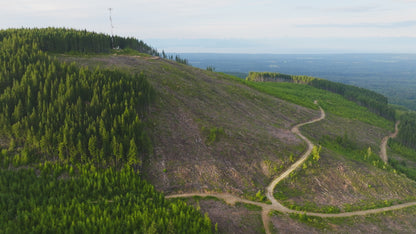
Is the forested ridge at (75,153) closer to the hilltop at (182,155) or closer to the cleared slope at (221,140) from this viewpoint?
the hilltop at (182,155)

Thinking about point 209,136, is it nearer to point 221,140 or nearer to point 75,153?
point 221,140

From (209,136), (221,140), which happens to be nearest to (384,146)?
(221,140)

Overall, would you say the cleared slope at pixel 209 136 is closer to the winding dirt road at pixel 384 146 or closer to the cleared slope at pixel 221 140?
the cleared slope at pixel 221 140

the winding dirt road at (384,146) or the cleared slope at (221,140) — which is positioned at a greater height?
the cleared slope at (221,140)

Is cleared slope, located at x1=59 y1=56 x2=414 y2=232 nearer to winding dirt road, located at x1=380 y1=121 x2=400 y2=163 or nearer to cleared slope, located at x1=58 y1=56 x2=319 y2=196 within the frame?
cleared slope, located at x1=58 y1=56 x2=319 y2=196

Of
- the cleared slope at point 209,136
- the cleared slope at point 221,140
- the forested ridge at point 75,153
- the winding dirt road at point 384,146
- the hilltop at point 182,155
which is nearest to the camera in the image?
the forested ridge at point 75,153

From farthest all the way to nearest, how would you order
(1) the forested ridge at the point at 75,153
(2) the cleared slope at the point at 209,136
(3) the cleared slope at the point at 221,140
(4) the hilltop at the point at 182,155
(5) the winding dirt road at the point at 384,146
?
(5) the winding dirt road at the point at 384,146
(3) the cleared slope at the point at 221,140
(2) the cleared slope at the point at 209,136
(4) the hilltop at the point at 182,155
(1) the forested ridge at the point at 75,153

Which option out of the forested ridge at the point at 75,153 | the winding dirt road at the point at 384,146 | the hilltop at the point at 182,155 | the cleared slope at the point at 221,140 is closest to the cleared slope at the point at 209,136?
the cleared slope at the point at 221,140

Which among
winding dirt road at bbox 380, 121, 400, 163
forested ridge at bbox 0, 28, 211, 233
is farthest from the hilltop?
winding dirt road at bbox 380, 121, 400, 163

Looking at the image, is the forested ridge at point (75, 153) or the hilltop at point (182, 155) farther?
the hilltop at point (182, 155)
